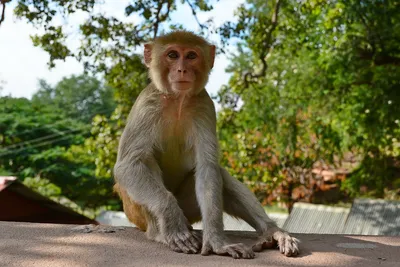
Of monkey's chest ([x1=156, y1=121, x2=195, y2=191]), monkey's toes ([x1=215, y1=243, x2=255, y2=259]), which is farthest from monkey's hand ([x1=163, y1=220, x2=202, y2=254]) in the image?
monkey's chest ([x1=156, y1=121, x2=195, y2=191])

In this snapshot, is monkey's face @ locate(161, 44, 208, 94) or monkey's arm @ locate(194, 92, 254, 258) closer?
monkey's arm @ locate(194, 92, 254, 258)

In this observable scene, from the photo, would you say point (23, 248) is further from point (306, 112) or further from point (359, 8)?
point (306, 112)

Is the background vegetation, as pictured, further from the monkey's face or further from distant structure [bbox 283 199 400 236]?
the monkey's face

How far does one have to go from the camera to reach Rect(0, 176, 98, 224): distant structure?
7902 millimetres

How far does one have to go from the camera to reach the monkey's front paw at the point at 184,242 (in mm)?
3757

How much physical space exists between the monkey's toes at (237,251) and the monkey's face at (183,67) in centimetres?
130

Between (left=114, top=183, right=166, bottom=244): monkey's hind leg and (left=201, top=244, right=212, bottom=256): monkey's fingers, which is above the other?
(left=114, top=183, right=166, bottom=244): monkey's hind leg

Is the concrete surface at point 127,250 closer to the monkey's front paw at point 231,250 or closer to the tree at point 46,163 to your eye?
the monkey's front paw at point 231,250

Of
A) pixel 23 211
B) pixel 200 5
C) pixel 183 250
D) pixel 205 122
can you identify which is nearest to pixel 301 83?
pixel 200 5

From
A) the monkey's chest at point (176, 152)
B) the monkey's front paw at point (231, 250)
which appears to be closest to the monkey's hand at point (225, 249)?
the monkey's front paw at point (231, 250)

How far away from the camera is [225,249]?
3.66 meters

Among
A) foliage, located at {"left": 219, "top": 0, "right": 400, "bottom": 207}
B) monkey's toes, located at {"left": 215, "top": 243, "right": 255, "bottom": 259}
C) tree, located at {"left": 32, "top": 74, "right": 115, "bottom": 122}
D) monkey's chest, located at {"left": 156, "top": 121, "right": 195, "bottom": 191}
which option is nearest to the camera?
monkey's toes, located at {"left": 215, "top": 243, "right": 255, "bottom": 259}

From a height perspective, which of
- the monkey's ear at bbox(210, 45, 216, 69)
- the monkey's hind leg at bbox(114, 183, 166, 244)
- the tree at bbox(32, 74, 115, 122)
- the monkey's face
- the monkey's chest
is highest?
the tree at bbox(32, 74, 115, 122)

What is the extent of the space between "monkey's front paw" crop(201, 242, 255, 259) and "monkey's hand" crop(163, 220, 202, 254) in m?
0.09
